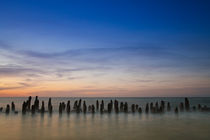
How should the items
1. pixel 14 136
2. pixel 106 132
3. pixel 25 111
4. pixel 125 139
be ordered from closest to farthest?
pixel 125 139 < pixel 14 136 < pixel 106 132 < pixel 25 111

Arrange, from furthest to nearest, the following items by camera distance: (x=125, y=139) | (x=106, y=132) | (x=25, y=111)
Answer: (x=25, y=111), (x=106, y=132), (x=125, y=139)

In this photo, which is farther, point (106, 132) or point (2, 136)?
point (106, 132)

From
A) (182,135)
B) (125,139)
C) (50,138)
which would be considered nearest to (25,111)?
(50,138)

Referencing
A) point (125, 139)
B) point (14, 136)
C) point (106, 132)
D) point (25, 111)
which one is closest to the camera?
point (125, 139)

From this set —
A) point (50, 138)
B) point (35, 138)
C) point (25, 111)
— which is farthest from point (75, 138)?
point (25, 111)

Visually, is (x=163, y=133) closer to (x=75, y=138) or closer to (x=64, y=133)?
(x=75, y=138)

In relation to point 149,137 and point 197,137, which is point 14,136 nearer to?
point 149,137

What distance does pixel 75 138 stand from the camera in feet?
47.9

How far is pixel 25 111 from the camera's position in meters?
30.2

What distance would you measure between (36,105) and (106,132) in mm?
18160

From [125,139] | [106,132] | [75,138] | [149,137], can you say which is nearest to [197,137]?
[149,137]

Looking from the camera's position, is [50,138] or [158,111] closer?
[50,138]

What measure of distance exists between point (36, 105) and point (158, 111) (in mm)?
19867

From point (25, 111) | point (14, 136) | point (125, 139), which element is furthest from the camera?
point (25, 111)
